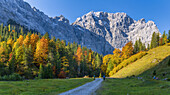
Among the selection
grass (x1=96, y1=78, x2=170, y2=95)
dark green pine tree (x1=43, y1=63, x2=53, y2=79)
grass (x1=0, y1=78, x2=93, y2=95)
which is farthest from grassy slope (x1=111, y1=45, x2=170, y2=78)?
grass (x1=0, y1=78, x2=93, y2=95)

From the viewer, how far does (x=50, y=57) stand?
65.6 m

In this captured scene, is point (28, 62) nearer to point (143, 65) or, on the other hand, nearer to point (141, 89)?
point (141, 89)

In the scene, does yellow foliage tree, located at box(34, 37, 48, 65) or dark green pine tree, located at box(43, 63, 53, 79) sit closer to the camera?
dark green pine tree, located at box(43, 63, 53, 79)

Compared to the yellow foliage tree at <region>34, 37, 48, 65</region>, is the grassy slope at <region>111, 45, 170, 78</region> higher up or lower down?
lower down

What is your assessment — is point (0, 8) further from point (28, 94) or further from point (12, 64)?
point (28, 94)

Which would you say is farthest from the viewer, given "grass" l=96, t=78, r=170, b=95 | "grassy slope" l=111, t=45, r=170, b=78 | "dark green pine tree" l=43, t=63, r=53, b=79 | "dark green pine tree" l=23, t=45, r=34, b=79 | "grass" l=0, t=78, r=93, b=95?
"dark green pine tree" l=23, t=45, r=34, b=79

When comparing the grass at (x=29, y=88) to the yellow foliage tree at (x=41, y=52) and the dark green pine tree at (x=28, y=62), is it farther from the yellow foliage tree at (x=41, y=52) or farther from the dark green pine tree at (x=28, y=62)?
the yellow foliage tree at (x=41, y=52)

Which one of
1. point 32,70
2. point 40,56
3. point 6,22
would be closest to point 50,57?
point 40,56

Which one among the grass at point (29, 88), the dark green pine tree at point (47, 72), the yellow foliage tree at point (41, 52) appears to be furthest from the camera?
the yellow foliage tree at point (41, 52)

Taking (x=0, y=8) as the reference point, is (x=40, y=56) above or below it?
below

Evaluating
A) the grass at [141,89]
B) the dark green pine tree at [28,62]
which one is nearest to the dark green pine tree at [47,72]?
the dark green pine tree at [28,62]

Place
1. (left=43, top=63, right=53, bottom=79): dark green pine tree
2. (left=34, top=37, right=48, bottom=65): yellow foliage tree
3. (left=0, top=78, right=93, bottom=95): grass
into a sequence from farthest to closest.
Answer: (left=34, top=37, right=48, bottom=65): yellow foliage tree, (left=43, top=63, right=53, bottom=79): dark green pine tree, (left=0, top=78, right=93, bottom=95): grass

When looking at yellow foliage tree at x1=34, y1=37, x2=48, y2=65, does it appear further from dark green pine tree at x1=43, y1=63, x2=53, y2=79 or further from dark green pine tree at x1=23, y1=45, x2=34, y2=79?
dark green pine tree at x1=43, y1=63, x2=53, y2=79

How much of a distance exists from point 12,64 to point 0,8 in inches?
6914
